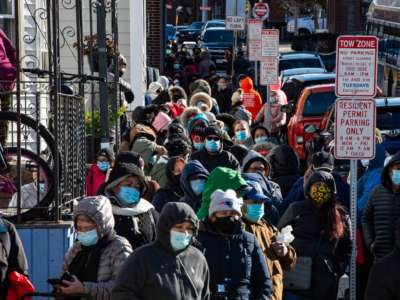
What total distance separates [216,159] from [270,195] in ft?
6.02

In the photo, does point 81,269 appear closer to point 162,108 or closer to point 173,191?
point 173,191

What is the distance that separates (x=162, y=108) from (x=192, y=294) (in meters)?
11.9

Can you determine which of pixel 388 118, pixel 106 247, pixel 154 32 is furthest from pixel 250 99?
pixel 106 247

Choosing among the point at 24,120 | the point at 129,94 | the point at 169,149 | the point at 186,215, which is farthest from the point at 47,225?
the point at 129,94

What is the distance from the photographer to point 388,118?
20.6 m

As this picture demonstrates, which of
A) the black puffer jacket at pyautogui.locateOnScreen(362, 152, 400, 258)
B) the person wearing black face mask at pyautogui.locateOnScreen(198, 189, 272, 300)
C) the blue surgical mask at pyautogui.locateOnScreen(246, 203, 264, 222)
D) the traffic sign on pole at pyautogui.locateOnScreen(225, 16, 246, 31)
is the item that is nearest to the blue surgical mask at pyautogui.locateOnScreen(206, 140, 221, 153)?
the black puffer jacket at pyautogui.locateOnScreen(362, 152, 400, 258)

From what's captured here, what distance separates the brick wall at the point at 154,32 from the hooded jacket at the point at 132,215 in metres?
31.7

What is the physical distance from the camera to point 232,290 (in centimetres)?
799

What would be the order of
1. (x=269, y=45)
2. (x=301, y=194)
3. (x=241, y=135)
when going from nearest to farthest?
(x=301, y=194)
(x=241, y=135)
(x=269, y=45)

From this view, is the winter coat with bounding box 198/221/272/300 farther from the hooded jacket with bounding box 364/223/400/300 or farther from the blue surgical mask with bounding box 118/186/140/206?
the blue surgical mask with bounding box 118/186/140/206

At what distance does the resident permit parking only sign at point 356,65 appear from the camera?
11.6 meters

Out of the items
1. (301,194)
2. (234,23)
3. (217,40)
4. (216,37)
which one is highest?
(234,23)

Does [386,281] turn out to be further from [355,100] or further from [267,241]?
[355,100]

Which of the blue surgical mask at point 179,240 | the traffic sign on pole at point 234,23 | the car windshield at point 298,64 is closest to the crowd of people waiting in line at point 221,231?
the blue surgical mask at point 179,240
